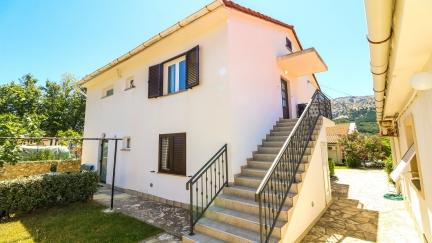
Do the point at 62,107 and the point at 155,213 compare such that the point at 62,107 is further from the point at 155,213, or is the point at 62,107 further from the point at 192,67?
the point at 155,213

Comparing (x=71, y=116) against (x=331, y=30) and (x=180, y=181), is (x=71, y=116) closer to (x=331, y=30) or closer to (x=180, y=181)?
(x=180, y=181)

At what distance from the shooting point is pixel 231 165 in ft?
22.7

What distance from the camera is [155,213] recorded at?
7.58 metres

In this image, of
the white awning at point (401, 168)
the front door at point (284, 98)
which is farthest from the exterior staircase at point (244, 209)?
the front door at point (284, 98)

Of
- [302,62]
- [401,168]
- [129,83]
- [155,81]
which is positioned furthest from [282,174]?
[129,83]

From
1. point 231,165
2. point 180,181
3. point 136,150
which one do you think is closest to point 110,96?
point 136,150

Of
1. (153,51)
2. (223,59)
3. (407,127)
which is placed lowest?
(407,127)

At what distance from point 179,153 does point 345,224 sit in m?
5.87

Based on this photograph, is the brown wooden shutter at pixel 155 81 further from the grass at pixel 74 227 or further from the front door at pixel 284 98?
the front door at pixel 284 98

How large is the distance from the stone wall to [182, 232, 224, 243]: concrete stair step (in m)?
11.2

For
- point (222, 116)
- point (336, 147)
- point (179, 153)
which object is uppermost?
point (222, 116)

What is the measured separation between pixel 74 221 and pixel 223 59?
6.92 metres

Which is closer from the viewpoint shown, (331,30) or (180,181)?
(180,181)

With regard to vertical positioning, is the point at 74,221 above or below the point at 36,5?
below
